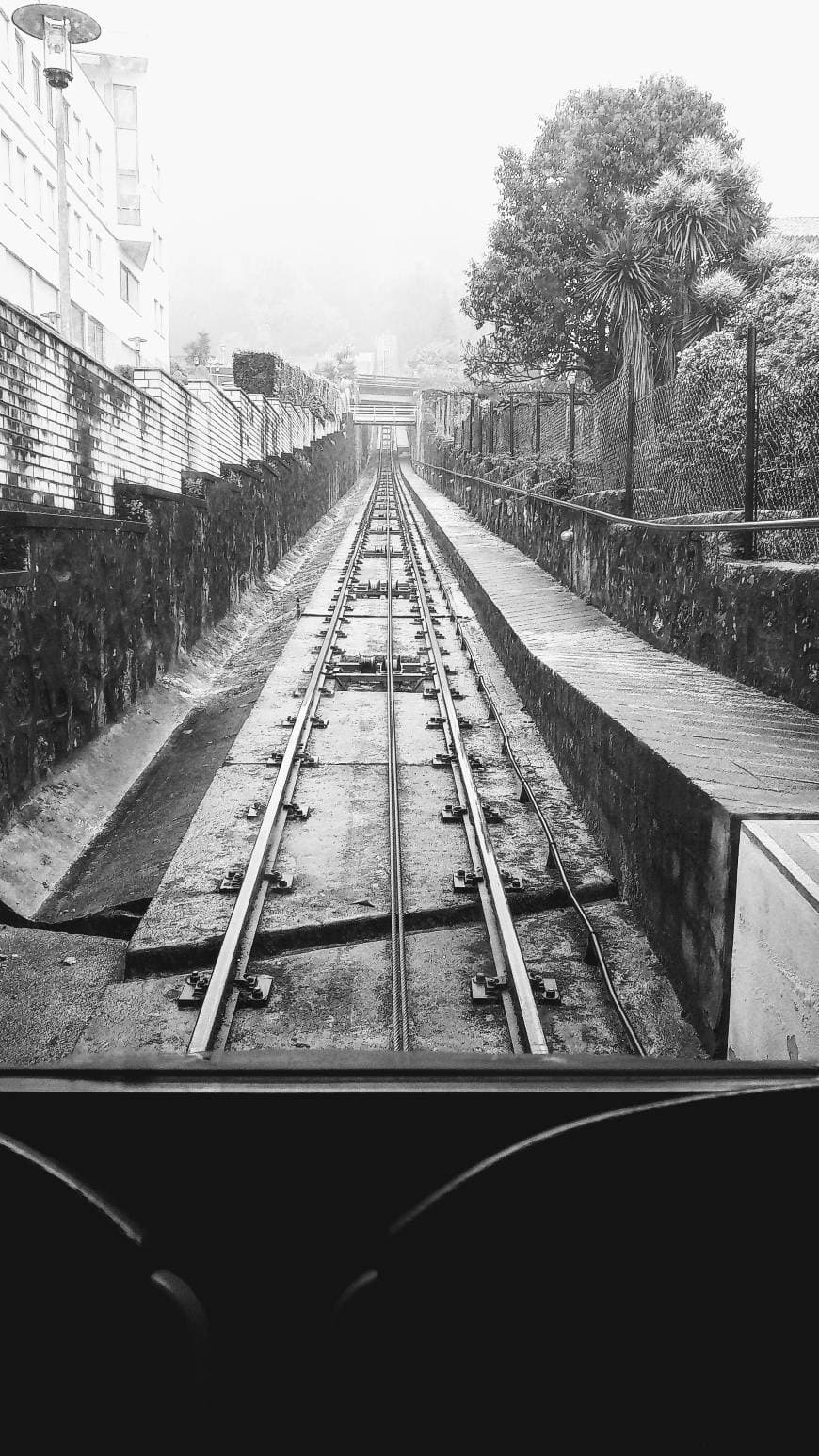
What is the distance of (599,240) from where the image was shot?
2264cm

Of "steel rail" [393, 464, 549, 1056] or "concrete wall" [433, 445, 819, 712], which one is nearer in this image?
"steel rail" [393, 464, 549, 1056]

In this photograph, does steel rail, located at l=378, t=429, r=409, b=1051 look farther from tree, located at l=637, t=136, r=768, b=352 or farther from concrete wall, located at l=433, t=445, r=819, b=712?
tree, located at l=637, t=136, r=768, b=352

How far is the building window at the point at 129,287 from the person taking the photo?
1395 inches

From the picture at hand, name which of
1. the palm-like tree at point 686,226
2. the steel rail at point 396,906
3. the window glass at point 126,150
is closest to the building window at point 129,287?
the window glass at point 126,150

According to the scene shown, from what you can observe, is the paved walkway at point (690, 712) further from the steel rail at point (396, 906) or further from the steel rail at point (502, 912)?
the steel rail at point (396, 906)

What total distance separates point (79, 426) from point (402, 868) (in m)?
4.69

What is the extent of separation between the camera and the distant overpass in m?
84.6

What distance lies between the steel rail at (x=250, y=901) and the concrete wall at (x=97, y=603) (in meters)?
1.48

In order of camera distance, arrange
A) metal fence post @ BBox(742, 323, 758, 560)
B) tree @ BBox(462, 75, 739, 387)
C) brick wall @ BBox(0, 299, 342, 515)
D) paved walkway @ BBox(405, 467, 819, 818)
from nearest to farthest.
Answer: paved walkway @ BBox(405, 467, 819, 818), metal fence post @ BBox(742, 323, 758, 560), brick wall @ BBox(0, 299, 342, 515), tree @ BBox(462, 75, 739, 387)

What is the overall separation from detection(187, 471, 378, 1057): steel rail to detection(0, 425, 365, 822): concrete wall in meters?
1.48

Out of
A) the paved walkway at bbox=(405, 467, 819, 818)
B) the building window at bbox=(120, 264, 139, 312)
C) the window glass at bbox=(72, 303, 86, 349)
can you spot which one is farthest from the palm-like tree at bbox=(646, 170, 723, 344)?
the building window at bbox=(120, 264, 139, 312)
